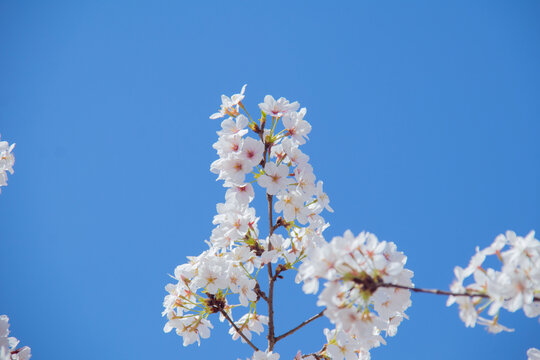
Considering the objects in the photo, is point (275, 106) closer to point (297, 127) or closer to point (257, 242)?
point (297, 127)

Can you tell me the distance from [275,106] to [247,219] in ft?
3.09

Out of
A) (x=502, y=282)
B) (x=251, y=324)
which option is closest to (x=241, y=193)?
(x=251, y=324)

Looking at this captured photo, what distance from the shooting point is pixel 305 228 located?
3246mm

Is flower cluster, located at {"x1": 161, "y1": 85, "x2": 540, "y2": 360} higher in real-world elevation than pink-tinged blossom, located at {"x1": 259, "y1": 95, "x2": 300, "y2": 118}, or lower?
lower

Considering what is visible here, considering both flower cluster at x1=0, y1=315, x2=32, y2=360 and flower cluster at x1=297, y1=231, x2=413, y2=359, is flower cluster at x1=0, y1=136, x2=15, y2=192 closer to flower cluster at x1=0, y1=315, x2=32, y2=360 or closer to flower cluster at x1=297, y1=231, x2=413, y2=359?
flower cluster at x1=0, y1=315, x2=32, y2=360

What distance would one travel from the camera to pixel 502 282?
67.6 inches

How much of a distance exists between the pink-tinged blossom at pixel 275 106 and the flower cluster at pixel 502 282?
1.75 metres

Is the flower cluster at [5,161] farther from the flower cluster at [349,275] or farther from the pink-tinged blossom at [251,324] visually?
the flower cluster at [349,275]

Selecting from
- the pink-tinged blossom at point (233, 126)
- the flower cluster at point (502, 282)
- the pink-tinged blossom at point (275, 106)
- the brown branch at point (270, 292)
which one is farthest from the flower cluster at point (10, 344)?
the flower cluster at point (502, 282)

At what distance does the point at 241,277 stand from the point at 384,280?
1.43 m

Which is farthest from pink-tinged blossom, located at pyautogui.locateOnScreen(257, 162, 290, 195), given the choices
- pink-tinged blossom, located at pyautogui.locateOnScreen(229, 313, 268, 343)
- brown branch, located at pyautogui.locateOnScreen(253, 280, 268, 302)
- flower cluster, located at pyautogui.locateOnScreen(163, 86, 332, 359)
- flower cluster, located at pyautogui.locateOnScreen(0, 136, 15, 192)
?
flower cluster, located at pyautogui.locateOnScreen(0, 136, 15, 192)

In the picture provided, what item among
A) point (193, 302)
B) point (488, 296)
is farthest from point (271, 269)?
point (488, 296)

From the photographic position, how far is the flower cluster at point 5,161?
12.3 ft

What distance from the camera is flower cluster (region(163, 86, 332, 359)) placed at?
2898 millimetres
